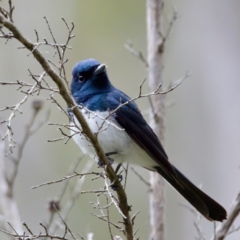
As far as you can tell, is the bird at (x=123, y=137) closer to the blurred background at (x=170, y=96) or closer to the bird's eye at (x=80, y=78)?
the bird's eye at (x=80, y=78)

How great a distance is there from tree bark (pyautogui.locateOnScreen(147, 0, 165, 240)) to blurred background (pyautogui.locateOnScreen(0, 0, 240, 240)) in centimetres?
136

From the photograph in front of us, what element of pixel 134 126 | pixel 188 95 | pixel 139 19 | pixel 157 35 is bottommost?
pixel 134 126

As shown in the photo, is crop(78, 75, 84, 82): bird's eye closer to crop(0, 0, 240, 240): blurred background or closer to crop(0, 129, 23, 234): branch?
crop(0, 129, 23, 234): branch

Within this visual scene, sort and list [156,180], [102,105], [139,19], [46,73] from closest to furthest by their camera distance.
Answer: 1. [46,73]
2. [102,105]
3. [156,180]
4. [139,19]

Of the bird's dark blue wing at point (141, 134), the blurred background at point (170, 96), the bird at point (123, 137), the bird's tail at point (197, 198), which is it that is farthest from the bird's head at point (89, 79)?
the blurred background at point (170, 96)

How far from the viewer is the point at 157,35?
4.53 m

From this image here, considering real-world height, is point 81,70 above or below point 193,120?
below

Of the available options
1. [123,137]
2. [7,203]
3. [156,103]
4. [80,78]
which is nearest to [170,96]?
[156,103]

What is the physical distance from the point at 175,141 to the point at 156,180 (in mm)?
3357

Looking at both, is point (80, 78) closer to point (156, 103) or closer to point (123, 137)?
point (123, 137)

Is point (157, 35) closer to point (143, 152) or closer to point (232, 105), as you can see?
point (143, 152)

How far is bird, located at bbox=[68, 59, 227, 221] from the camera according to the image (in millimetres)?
3746

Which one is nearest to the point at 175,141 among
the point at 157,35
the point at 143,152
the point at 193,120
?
the point at 193,120

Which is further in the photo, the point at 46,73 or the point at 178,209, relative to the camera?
the point at 178,209
